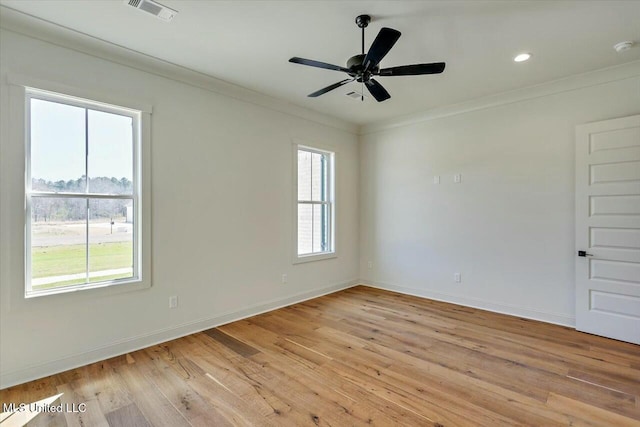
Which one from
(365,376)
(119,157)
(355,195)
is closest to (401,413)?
(365,376)

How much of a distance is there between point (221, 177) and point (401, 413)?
2961 millimetres

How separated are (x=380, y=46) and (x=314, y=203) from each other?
3118 mm

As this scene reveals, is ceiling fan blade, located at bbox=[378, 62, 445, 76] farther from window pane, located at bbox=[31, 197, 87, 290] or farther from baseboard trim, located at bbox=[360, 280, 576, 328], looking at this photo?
baseboard trim, located at bbox=[360, 280, 576, 328]

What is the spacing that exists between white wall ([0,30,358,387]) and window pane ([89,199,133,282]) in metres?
0.21

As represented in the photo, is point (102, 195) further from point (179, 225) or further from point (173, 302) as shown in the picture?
point (173, 302)

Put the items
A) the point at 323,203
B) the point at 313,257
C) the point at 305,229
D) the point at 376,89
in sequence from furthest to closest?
the point at 323,203 < the point at 305,229 < the point at 313,257 < the point at 376,89

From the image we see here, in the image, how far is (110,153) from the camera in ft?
9.80

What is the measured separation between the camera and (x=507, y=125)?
4.09 metres

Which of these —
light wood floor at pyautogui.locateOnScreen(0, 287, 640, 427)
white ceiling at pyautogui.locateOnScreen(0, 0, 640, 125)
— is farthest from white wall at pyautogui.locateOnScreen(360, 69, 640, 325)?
light wood floor at pyautogui.locateOnScreen(0, 287, 640, 427)

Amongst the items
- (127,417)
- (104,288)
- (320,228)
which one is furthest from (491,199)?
(104,288)

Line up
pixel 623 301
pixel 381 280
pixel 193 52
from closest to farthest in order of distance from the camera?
pixel 193 52
pixel 623 301
pixel 381 280

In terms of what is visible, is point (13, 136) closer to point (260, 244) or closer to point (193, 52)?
point (193, 52)

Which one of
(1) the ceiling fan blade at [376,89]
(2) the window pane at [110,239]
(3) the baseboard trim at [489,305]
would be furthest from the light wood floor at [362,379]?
(1) the ceiling fan blade at [376,89]

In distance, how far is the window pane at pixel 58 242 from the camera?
2611 millimetres
